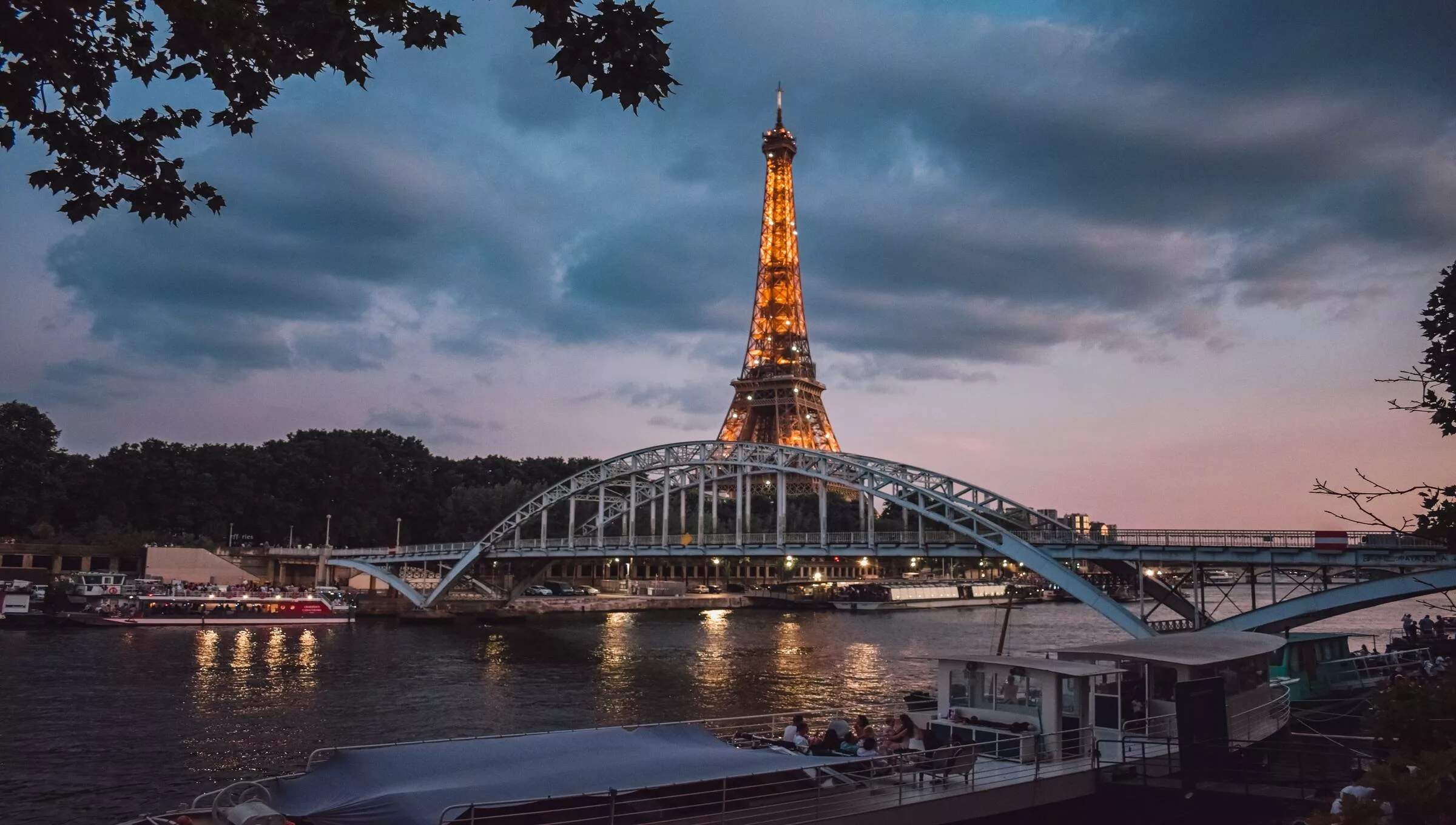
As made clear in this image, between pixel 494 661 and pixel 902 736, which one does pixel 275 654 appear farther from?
pixel 902 736

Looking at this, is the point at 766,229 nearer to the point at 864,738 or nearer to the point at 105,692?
the point at 105,692

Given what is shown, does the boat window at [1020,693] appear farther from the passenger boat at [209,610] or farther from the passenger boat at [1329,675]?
the passenger boat at [209,610]

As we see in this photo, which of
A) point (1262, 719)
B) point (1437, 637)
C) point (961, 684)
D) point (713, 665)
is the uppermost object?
point (961, 684)

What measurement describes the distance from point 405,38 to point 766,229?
119 m

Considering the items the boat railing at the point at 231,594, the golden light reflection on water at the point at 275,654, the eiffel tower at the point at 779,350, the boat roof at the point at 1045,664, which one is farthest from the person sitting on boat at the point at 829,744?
the eiffel tower at the point at 779,350

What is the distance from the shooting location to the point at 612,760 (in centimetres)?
1317

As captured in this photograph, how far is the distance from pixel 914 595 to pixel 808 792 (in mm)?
81261

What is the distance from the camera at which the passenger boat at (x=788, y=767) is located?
11.9 m

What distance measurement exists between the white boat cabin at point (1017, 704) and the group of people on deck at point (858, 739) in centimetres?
92

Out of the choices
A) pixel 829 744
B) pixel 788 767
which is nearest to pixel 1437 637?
pixel 829 744

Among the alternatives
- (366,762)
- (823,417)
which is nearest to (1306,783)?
(366,762)

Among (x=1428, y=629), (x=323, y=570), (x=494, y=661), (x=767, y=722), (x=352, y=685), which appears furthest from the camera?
(x=323, y=570)

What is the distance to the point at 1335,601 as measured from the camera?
29.8 metres

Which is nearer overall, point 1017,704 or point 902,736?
point 902,736
